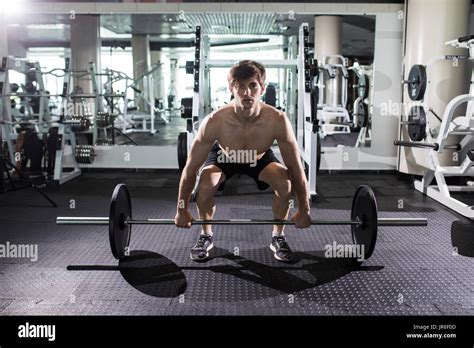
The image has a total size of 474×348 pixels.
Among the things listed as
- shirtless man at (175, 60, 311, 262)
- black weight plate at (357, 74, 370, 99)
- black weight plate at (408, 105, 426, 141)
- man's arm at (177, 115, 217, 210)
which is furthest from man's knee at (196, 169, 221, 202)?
black weight plate at (357, 74, 370, 99)

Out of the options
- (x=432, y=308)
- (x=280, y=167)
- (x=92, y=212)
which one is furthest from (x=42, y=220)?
(x=432, y=308)

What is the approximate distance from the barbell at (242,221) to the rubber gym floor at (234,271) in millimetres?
128

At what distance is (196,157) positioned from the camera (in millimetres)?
2146

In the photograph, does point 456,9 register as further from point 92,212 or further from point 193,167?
→ point 92,212

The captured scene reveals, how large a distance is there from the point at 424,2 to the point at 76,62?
154 inches

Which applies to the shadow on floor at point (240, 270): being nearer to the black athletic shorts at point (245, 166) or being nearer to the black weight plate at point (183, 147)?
the black athletic shorts at point (245, 166)

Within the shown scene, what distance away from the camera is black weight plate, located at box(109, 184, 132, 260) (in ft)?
7.10

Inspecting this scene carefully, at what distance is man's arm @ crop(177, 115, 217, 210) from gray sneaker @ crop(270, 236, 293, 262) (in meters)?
0.60

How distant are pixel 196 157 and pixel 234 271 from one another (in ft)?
1.94

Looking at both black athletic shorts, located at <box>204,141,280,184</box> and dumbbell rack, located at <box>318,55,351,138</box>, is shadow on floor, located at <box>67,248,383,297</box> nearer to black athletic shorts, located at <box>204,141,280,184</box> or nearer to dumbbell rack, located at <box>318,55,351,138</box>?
black athletic shorts, located at <box>204,141,280,184</box>

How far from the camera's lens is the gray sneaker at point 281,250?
239 centimetres

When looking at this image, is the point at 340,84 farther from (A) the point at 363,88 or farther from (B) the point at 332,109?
(A) the point at 363,88
